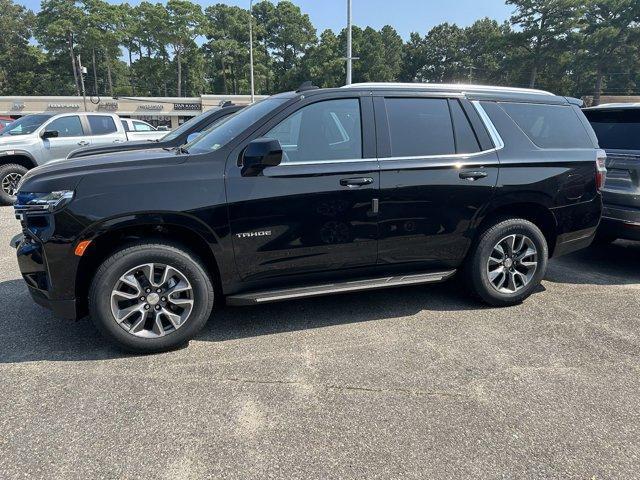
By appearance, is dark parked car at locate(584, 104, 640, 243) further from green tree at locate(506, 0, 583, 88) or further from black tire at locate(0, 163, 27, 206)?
green tree at locate(506, 0, 583, 88)

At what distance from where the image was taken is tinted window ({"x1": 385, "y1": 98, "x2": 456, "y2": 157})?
150 inches

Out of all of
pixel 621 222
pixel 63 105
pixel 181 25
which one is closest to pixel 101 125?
pixel 621 222

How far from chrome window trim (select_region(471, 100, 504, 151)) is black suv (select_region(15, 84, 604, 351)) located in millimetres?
11

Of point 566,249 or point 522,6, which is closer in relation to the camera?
point 566,249

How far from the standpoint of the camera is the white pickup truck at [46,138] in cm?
920

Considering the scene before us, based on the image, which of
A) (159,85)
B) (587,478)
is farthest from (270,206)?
(159,85)

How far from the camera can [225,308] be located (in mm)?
4281

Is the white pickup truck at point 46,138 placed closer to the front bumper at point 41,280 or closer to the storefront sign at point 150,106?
the front bumper at point 41,280

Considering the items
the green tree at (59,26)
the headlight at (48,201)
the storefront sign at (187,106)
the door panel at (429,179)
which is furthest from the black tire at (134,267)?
the green tree at (59,26)

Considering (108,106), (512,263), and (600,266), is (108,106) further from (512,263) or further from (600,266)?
(512,263)

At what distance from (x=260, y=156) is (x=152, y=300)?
126 cm

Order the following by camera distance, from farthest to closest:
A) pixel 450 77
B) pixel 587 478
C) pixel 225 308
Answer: pixel 450 77
pixel 225 308
pixel 587 478

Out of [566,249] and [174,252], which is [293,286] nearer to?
[174,252]

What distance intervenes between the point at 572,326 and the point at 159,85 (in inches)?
3341
